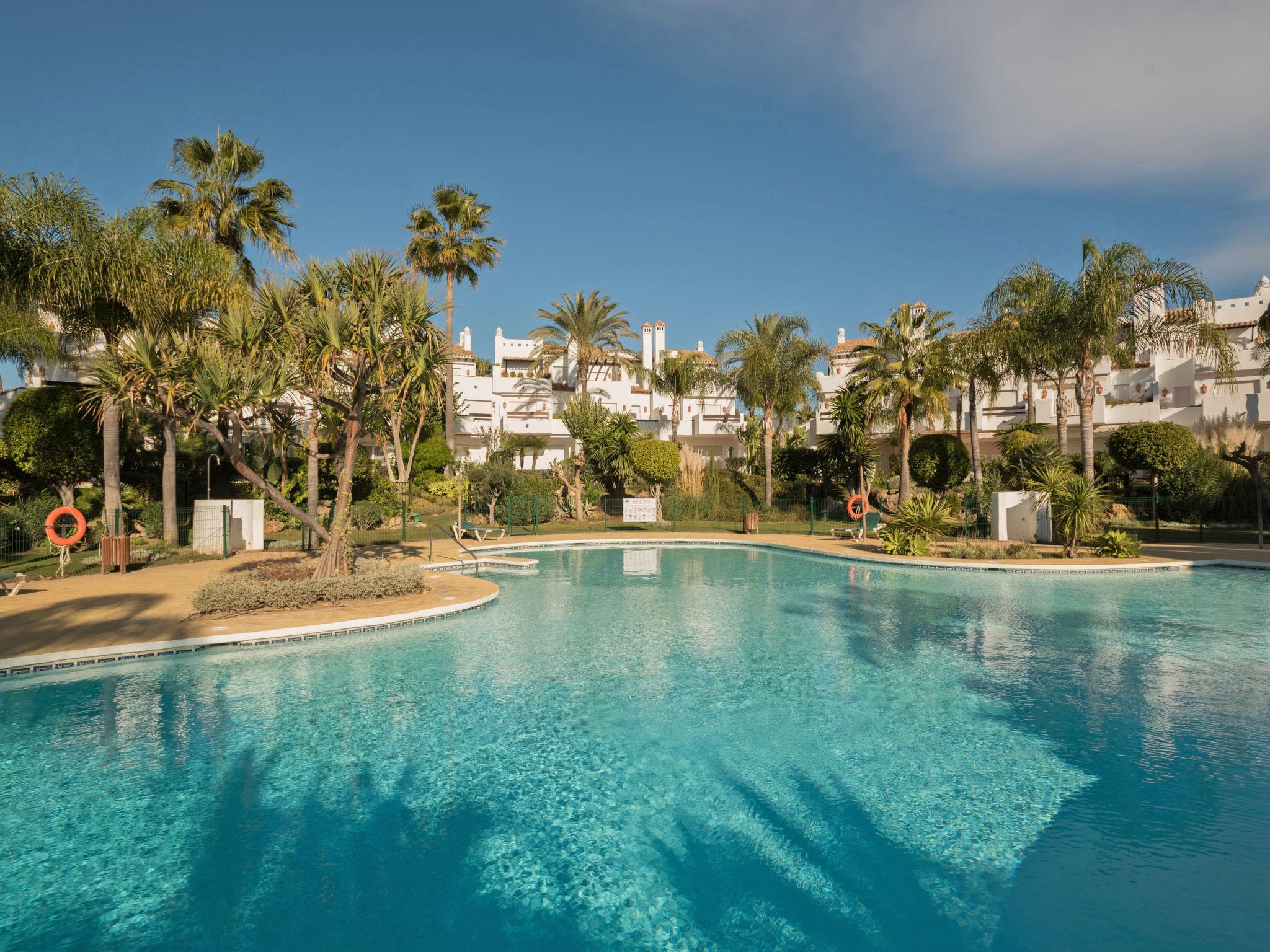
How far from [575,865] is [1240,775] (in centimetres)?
536

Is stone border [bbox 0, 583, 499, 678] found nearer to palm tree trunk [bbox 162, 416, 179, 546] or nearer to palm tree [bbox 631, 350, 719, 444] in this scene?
palm tree trunk [bbox 162, 416, 179, 546]

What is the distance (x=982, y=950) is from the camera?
3820 millimetres

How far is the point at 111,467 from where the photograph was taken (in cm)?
1756

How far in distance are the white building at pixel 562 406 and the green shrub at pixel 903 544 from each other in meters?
21.1

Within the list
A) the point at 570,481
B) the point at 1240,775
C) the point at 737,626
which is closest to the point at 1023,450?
the point at 570,481

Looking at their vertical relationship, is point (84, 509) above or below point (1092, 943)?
above

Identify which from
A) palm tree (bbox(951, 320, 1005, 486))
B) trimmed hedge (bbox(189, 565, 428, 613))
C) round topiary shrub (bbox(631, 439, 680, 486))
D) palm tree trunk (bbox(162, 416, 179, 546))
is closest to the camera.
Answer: trimmed hedge (bbox(189, 565, 428, 613))

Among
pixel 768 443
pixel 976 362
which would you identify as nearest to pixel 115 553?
pixel 768 443

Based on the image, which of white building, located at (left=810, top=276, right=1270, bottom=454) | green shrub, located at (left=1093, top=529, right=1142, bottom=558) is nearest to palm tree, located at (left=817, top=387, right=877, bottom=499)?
white building, located at (left=810, top=276, right=1270, bottom=454)

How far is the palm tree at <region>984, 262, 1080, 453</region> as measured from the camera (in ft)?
73.2

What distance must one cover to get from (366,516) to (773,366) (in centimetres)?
1755

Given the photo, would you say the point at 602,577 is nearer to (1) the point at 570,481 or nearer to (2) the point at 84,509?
(1) the point at 570,481

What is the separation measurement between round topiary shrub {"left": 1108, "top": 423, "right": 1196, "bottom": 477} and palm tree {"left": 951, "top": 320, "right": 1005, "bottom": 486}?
506cm

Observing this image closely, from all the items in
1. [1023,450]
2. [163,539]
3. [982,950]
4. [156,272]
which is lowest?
[982,950]
